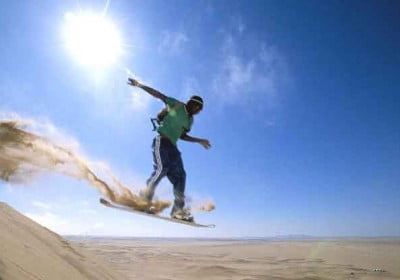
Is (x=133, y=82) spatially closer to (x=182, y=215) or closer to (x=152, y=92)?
(x=152, y=92)

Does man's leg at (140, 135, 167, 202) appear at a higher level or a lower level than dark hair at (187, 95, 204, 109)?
lower

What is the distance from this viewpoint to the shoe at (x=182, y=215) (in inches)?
283

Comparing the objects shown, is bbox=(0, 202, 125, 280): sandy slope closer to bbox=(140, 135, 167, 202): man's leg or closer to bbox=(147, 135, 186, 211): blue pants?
bbox=(140, 135, 167, 202): man's leg

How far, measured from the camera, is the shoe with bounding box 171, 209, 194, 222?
7.19 m

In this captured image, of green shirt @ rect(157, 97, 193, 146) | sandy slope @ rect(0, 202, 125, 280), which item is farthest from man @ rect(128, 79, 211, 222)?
sandy slope @ rect(0, 202, 125, 280)

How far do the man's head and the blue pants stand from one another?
2.64 feet

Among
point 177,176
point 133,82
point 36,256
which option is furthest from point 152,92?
point 36,256

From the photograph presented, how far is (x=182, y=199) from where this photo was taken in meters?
7.18

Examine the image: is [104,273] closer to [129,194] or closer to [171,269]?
[129,194]

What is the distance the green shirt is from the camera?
6.82 m

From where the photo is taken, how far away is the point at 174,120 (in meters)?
6.88

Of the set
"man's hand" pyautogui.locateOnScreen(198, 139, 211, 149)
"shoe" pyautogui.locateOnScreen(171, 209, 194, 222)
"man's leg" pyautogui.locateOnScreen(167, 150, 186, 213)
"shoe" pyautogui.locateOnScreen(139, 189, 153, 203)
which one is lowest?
"shoe" pyautogui.locateOnScreen(171, 209, 194, 222)

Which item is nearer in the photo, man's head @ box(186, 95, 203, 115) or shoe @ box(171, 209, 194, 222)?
man's head @ box(186, 95, 203, 115)

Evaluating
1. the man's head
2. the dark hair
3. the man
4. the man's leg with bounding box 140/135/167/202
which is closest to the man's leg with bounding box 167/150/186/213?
the man
